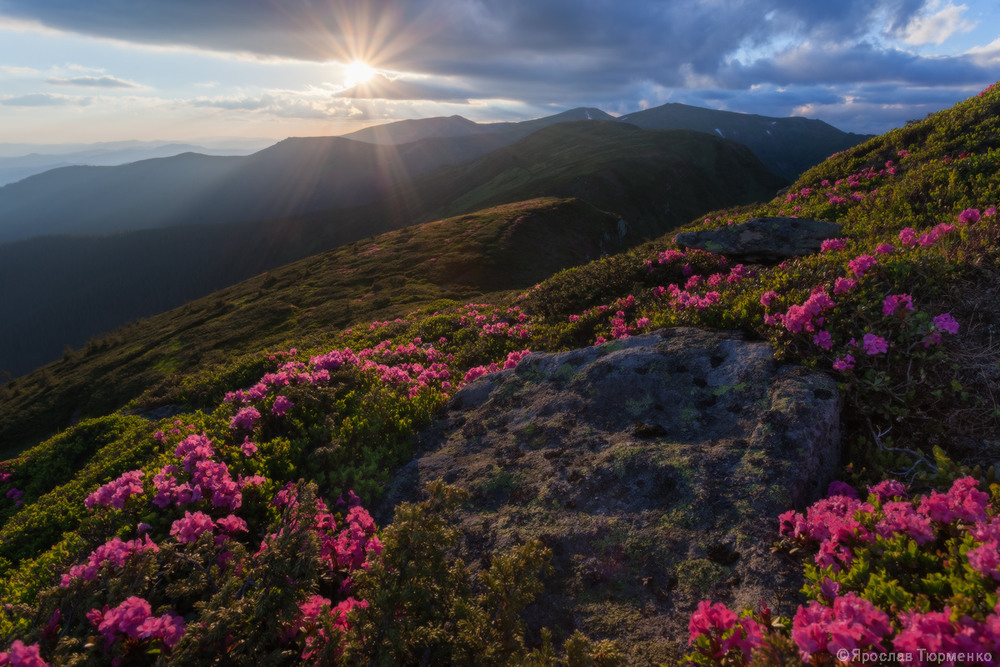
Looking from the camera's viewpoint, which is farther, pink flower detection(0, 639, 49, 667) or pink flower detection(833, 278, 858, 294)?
pink flower detection(833, 278, 858, 294)

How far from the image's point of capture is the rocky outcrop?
10.6 m

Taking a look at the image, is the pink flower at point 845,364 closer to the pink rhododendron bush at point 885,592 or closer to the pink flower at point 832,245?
the pink rhododendron bush at point 885,592

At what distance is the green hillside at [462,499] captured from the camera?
3062mm

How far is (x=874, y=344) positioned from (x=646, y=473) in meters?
3.03

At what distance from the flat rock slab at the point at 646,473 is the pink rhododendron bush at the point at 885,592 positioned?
1.42ft

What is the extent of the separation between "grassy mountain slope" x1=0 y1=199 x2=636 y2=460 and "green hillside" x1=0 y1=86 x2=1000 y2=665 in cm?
1867

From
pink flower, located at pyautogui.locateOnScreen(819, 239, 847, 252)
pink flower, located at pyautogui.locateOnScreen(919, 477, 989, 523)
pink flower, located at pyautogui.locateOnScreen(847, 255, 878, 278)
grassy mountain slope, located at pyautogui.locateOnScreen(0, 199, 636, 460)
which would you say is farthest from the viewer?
grassy mountain slope, located at pyautogui.locateOnScreen(0, 199, 636, 460)

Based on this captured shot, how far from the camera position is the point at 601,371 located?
260 inches

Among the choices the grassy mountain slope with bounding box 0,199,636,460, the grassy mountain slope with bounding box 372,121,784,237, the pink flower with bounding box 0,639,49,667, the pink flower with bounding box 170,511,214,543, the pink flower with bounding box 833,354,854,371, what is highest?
the grassy mountain slope with bounding box 372,121,784,237

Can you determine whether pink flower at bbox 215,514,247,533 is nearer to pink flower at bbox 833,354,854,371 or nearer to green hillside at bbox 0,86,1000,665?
green hillside at bbox 0,86,1000,665

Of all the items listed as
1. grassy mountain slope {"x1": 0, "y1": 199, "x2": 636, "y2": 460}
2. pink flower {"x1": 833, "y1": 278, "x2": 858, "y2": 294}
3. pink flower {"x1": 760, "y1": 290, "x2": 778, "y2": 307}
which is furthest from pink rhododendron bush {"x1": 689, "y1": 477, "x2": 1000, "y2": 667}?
grassy mountain slope {"x1": 0, "y1": 199, "x2": 636, "y2": 460}

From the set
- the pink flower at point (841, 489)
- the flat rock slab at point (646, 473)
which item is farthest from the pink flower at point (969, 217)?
the pink flower at point (841, 489)

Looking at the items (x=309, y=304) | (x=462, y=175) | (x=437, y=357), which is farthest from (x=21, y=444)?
(x=462, y=175)

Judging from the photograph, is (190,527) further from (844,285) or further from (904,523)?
(844,285)
